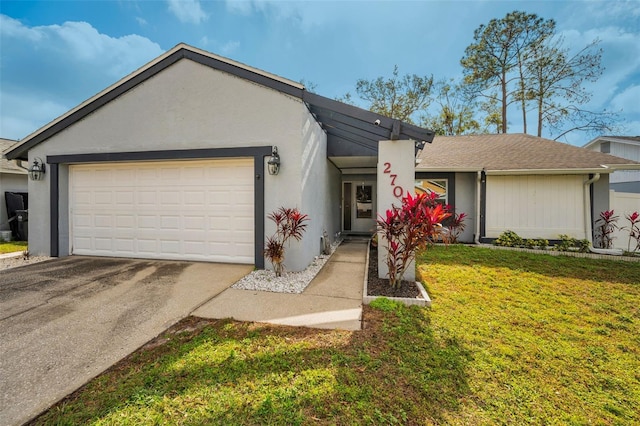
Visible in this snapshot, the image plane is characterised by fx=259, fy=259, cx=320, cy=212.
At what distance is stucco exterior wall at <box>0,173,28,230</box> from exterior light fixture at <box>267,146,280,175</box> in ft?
42.9

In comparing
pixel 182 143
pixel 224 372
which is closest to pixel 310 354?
pixel 224 372

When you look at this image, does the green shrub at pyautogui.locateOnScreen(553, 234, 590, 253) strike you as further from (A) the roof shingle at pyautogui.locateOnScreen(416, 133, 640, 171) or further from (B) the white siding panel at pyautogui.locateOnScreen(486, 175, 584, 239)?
(A) the roof shingle at pyautogui.locateOnScreen(416, 133, 640, 171)

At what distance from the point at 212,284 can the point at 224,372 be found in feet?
8.81

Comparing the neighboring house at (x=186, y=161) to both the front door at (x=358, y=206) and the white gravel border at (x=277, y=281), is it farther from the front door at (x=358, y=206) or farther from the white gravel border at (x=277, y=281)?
the front door at (x=358, y=206)

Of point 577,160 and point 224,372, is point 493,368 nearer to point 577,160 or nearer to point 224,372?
point 224,372

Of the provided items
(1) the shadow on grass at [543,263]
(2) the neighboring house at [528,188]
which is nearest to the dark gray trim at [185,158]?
(1) the shadow on grass at [543,263]

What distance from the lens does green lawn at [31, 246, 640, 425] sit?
6.64 ft

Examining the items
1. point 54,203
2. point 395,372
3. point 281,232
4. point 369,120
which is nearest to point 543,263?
point 369,120

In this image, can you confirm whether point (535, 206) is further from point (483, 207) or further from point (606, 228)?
point (606, 228)

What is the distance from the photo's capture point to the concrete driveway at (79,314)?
7.66 feet

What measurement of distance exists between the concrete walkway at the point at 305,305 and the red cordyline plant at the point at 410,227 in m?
0.88

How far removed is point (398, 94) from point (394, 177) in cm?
1750

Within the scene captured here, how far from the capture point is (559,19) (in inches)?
580

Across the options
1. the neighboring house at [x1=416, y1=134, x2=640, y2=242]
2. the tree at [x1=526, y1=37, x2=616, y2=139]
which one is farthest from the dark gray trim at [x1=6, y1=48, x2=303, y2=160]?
the tree at [x1=526, y1=37, x2=616, y2=139]
